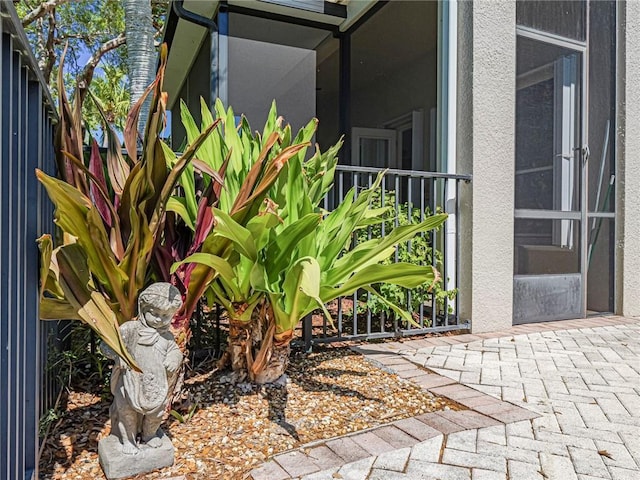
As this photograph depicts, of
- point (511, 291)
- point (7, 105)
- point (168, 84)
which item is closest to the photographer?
point (7, 105)

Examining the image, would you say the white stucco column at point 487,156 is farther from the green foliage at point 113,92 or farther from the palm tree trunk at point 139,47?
the green foliage at point 113,92

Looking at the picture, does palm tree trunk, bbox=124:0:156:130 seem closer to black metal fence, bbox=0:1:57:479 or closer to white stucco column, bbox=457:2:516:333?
black metal fence, bbox=0:1:57:479

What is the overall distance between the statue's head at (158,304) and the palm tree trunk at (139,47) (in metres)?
2.64

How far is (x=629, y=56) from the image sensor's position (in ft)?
15.7

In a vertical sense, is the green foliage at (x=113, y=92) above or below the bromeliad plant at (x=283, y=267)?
above

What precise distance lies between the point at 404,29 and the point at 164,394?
542 cm

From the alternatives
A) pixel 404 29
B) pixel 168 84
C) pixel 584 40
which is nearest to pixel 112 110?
pixel 168 84

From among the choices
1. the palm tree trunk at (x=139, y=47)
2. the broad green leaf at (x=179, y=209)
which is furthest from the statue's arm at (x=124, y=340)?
the palm tree trunk at (x=139, y=47)

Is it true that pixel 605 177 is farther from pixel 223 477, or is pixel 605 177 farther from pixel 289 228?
pixel 223 477

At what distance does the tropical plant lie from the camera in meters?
1.59

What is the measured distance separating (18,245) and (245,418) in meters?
1.22

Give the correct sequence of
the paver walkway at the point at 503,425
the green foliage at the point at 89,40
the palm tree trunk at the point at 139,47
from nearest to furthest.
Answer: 1. the paver walkway at the point at 503,425
2. the palm tree trunk at the point at 139,47
3. the green foliage at the point at 89,40

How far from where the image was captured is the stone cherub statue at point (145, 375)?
160 cm

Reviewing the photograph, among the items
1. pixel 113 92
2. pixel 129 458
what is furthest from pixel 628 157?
pixel 113 92
